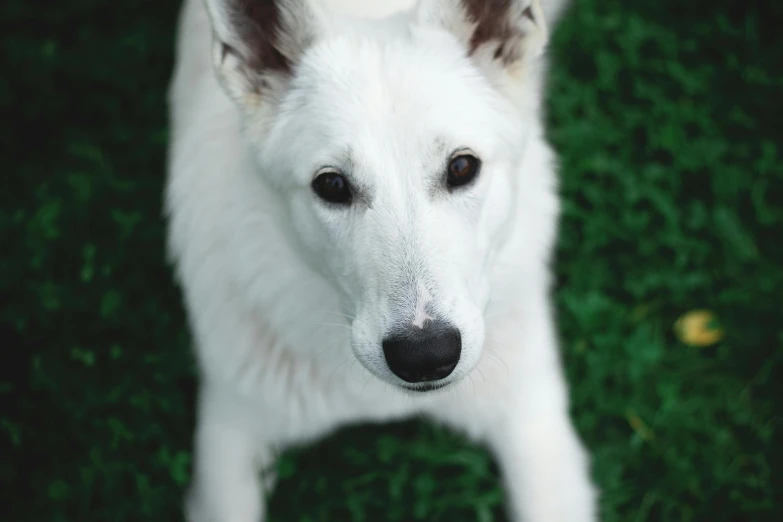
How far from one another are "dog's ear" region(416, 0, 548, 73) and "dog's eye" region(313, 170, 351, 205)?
62 cm

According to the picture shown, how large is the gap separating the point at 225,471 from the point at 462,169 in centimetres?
158

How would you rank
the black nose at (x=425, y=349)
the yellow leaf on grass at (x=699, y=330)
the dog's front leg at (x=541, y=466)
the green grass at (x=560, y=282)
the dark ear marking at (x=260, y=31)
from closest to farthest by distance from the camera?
the black nose at (x=425, y=349), the dark ear marking at (x=260, y=31), the dog's front leg at (x=541, y=466), the green grass at (x=560, y=282), the yellow leaf on grass at (x=699, y=330)

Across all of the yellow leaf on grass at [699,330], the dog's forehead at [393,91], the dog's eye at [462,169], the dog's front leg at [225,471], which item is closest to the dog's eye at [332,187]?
the dog's forehead at [393,91]

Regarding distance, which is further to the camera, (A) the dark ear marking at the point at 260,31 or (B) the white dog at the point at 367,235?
(A) the dark ear marking at the point at 260,31

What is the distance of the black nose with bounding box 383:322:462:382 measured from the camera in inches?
84.9

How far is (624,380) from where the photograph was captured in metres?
3.44

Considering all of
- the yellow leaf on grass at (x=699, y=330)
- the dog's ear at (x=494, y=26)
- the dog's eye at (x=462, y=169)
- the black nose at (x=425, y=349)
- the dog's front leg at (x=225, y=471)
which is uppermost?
the dog's ear at (x=494, y=26)

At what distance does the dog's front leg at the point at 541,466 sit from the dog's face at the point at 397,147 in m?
0.75

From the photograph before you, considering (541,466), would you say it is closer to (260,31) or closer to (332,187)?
(332,187)

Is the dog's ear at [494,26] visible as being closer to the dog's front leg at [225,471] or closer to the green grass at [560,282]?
the green grass at [560,282]

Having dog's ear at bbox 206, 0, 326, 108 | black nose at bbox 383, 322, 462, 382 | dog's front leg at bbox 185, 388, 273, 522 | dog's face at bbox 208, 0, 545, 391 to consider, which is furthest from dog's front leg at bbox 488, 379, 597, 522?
dog's ear at bbox 206, 0, 326, 108

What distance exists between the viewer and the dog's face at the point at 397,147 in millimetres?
2215

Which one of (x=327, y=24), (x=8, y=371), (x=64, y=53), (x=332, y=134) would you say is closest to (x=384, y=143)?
(x=332, y=134)

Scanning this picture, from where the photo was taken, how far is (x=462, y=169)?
7.65 feet
